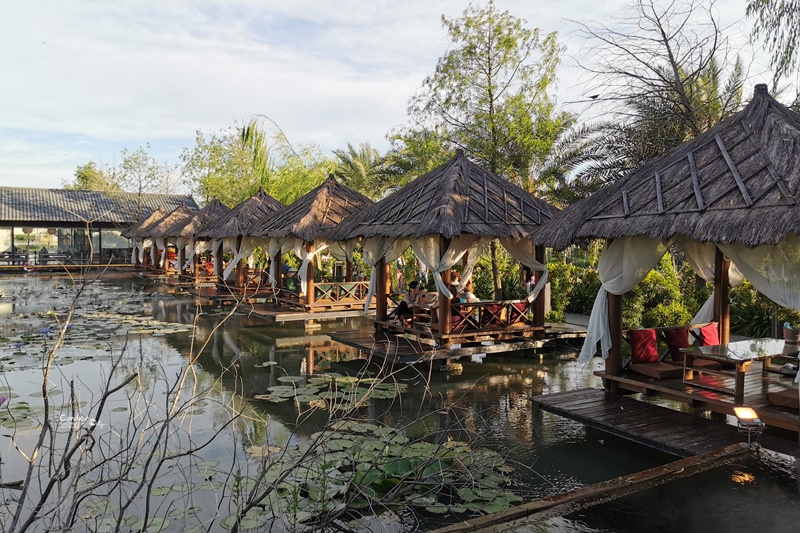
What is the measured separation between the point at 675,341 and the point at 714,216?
6.64 ft

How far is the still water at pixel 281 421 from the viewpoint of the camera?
4.26 metres

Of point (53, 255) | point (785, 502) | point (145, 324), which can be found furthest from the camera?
point (53, 255)

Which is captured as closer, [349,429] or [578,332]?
[349,429]

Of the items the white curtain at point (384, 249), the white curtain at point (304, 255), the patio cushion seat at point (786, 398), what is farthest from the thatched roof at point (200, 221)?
the patio cushion seat at point (786, 398)

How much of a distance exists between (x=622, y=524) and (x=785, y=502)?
1308 millimetres

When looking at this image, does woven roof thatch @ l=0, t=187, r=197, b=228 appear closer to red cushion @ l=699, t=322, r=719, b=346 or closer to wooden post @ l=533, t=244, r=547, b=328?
wooden post @ l=533, t=244, r=547, b=328

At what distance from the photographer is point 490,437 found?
6.44m

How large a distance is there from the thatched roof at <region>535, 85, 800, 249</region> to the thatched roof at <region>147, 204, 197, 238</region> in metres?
21.4

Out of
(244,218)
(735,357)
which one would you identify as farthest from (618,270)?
(244,218)

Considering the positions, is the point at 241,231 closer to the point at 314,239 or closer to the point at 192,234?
the point at 314,239

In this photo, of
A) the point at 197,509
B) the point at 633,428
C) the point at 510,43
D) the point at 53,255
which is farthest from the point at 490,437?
the point at 53,255

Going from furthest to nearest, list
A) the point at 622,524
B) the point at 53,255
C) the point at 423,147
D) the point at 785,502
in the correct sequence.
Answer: the point at 53,255
the point at 423,147
the point at 785,502
the point at 622,524

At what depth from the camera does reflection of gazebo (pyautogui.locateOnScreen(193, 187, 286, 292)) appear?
17.7 metres

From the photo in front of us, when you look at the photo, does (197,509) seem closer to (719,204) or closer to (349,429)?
(349,429)
